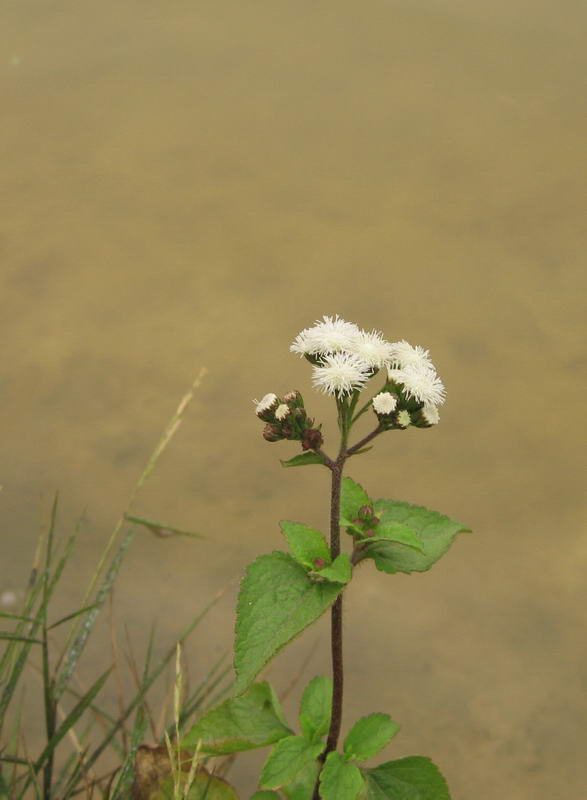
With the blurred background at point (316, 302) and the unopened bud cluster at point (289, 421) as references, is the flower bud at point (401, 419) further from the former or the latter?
the blurred background at point (316, 302)

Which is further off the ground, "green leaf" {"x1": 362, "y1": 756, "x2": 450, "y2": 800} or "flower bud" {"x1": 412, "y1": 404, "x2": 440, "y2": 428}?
"flower bud" {"x1": 412, "y1": 404, "x2": 440, "y2": 428}

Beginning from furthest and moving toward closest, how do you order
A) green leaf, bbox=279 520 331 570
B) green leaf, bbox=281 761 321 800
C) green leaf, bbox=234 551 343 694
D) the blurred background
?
the blurred background → green leaf, bbox=281 761 321 800 → green leaf, bbox=279 520 331 570 → green leaf, bbox=234 551 343 694

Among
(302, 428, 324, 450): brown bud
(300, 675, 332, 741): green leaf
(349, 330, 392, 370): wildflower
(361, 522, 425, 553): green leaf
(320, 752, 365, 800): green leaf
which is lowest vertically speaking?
(320, 752, 365, 800): green leaf

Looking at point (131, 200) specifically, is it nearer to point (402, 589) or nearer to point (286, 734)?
point (402, 589)

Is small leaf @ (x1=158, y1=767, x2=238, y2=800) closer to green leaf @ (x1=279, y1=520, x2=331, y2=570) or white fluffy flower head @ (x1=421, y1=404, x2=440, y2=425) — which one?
green leaf @ (x1=279, y1=520, x2=331, y2=570)

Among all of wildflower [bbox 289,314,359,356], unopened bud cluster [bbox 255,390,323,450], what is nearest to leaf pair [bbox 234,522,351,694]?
unopened bud cluster [bbox 255,390,323,450]

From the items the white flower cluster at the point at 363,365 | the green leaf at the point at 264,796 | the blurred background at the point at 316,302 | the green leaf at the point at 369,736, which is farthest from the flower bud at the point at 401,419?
the blurred background at the point at 316,302

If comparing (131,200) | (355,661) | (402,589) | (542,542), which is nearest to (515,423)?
(542,542)
